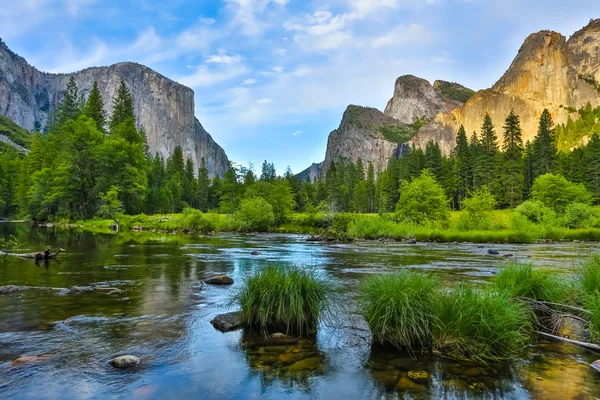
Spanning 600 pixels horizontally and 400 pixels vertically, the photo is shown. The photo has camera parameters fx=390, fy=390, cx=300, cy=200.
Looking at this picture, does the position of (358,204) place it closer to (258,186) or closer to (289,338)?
(258,186)

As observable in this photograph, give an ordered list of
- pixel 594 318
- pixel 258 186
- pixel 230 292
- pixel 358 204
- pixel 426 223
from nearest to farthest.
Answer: pixel 594 318
pixel 230 292
pixel 426 223
pixel 258 186
pixel 358 204

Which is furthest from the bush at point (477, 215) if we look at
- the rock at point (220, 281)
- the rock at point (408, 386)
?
the rock at point (408, 386)

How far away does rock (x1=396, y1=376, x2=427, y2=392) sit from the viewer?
20.3 feet

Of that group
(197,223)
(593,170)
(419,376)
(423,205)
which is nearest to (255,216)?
(197,223)

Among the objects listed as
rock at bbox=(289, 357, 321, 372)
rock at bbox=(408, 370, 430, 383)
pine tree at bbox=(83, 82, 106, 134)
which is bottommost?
rock at bbox=(408, 370, 430, 383)

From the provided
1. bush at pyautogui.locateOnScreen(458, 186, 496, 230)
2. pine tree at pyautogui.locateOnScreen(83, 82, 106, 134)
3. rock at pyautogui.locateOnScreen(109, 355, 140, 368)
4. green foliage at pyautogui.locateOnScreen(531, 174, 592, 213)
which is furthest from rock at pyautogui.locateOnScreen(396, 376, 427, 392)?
pine tree at pyautogui.locateOnScreen(83, 82, 106, 134)

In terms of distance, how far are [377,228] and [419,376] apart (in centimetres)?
3758

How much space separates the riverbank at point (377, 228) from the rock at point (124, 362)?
111 feet

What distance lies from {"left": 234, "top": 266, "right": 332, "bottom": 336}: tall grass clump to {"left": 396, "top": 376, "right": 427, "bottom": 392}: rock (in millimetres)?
2779

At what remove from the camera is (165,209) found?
86.2m

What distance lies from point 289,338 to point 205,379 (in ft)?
7.81

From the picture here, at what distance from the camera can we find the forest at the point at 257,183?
54925 millimetres

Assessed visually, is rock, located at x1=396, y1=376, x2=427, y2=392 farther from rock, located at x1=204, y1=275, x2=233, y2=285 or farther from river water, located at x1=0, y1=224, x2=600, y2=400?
rock, located at x1=204, y1=275, x2=233, y2=285

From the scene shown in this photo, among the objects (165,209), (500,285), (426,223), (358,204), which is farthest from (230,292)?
(358,204)
